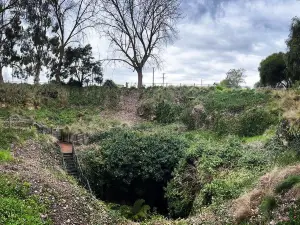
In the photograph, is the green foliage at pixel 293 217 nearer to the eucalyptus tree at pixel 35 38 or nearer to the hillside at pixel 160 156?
the hillside at pixel 160 156

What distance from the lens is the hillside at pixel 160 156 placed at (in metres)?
13.1

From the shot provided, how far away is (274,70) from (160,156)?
24.6 m

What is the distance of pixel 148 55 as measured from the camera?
43.3 metres

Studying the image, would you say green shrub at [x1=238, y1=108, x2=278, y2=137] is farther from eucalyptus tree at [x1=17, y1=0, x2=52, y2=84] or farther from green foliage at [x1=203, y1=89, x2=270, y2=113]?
eucalyptus tree at [x1=17, y1=0, x2=52, y2=84]

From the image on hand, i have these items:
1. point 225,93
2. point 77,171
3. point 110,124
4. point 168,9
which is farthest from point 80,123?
point 168,9

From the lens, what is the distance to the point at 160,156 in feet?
74.1

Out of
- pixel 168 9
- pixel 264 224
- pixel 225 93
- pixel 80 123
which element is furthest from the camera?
pixel 168 9

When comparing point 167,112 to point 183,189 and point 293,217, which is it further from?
point 293,217

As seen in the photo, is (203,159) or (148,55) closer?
(203,159)

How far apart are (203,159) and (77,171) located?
7437 millimetres

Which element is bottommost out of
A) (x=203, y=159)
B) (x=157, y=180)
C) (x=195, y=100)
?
(x=157, y=180)

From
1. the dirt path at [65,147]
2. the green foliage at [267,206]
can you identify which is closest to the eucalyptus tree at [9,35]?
the dirt path at [65,147]

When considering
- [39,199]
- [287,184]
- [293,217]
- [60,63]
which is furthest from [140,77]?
[293,217]

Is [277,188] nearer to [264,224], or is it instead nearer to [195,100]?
[264,224]
